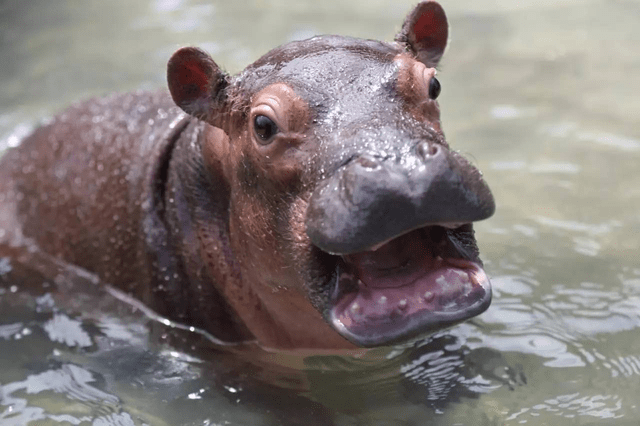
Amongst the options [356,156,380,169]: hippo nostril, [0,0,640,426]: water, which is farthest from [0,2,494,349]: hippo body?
[0,0,640,426]: water

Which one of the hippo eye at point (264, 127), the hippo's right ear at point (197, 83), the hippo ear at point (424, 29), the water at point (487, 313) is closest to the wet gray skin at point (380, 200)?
the hippo eye at point (264, 127)

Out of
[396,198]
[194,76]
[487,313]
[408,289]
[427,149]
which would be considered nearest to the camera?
[396,198]

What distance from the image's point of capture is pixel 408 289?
158 inches

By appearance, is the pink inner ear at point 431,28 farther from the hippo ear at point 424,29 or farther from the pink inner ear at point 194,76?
the pink inner ear at point 194,76

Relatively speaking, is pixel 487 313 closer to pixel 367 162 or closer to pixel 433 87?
pixel 433 87

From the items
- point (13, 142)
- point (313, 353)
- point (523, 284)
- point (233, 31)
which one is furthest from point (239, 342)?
point (233, 31)

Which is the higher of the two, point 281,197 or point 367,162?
point 367,162

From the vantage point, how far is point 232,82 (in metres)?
4.80

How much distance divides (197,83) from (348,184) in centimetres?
148

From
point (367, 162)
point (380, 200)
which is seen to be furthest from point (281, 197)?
point (380, 200)

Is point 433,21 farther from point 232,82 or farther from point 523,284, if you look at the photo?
point 523,284

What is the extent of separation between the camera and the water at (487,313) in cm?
493

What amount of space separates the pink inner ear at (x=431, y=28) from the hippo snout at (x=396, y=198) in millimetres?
1429

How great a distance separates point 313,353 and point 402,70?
5.94 ft
